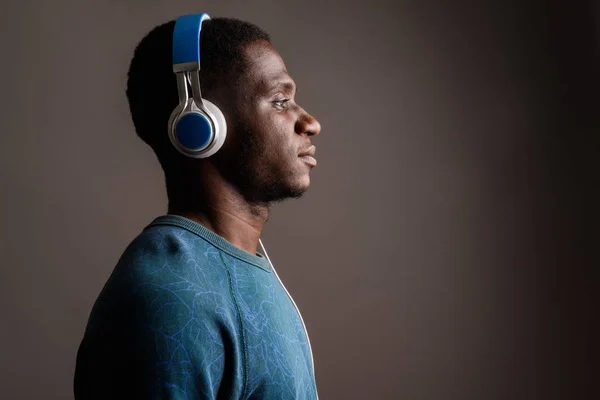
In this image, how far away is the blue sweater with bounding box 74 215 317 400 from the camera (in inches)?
32.1

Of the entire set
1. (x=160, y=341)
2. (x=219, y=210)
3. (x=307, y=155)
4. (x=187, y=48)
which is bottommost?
(x=160, y=341)

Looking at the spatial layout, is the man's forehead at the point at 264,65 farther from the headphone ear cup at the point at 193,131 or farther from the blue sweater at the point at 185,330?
the blue sweater at the point at 185,330

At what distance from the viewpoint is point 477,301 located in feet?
7.37

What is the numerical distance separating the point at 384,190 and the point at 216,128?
1.35 m

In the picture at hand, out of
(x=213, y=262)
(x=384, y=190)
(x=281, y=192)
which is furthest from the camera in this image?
(x=384, y=190)

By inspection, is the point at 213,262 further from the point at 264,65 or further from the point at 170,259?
the point at 264,65

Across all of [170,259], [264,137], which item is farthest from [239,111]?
[170,259]

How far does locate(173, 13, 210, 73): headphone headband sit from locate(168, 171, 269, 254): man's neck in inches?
7.5

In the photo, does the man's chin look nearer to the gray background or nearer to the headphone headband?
the headphone headband

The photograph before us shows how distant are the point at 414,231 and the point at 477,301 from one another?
0.32 m

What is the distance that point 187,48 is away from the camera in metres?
1.03

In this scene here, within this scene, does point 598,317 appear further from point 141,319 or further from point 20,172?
point 20,172

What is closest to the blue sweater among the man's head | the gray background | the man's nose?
the man's head

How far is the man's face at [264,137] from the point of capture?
106 centimetres
